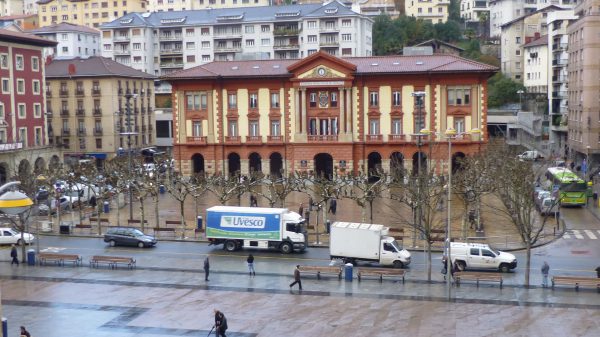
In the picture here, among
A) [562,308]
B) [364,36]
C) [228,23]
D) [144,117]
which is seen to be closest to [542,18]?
[364,36]

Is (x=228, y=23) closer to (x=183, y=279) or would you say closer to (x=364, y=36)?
(x=364, y=36)

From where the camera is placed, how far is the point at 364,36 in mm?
118562

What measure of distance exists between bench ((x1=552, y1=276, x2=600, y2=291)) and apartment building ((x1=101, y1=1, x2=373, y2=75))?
84.0 m

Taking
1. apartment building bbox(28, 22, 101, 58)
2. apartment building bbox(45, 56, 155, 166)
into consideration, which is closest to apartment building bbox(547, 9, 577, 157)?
apartment building bbox(45, 56, 155, 166)

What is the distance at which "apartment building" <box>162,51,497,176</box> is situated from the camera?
7456 centimetres

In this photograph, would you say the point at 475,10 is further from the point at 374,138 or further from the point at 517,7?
the point at 374,138

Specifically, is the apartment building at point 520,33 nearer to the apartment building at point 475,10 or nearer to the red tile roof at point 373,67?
the apartment building at point 475,10

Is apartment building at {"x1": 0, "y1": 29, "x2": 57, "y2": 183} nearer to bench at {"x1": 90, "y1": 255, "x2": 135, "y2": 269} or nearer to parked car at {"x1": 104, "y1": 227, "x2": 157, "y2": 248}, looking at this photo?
parked car at {"x1": 104, "y1": 227, "x2": 157, "y2": 248}

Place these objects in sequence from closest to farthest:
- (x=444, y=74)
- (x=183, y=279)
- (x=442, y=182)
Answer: (x=183, y=279) < (x=442, y=182) < (x=444, y=74)

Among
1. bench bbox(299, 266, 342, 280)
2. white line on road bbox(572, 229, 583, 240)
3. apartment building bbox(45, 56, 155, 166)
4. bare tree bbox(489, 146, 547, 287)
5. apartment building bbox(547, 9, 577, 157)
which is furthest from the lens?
apartment building bbox(45, 56, 155, 166)

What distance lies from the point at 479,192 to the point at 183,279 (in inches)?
840

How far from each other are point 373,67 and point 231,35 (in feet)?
167

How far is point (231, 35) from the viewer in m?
122

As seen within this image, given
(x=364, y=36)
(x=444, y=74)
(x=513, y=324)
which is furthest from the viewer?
(x=364, y=36)
